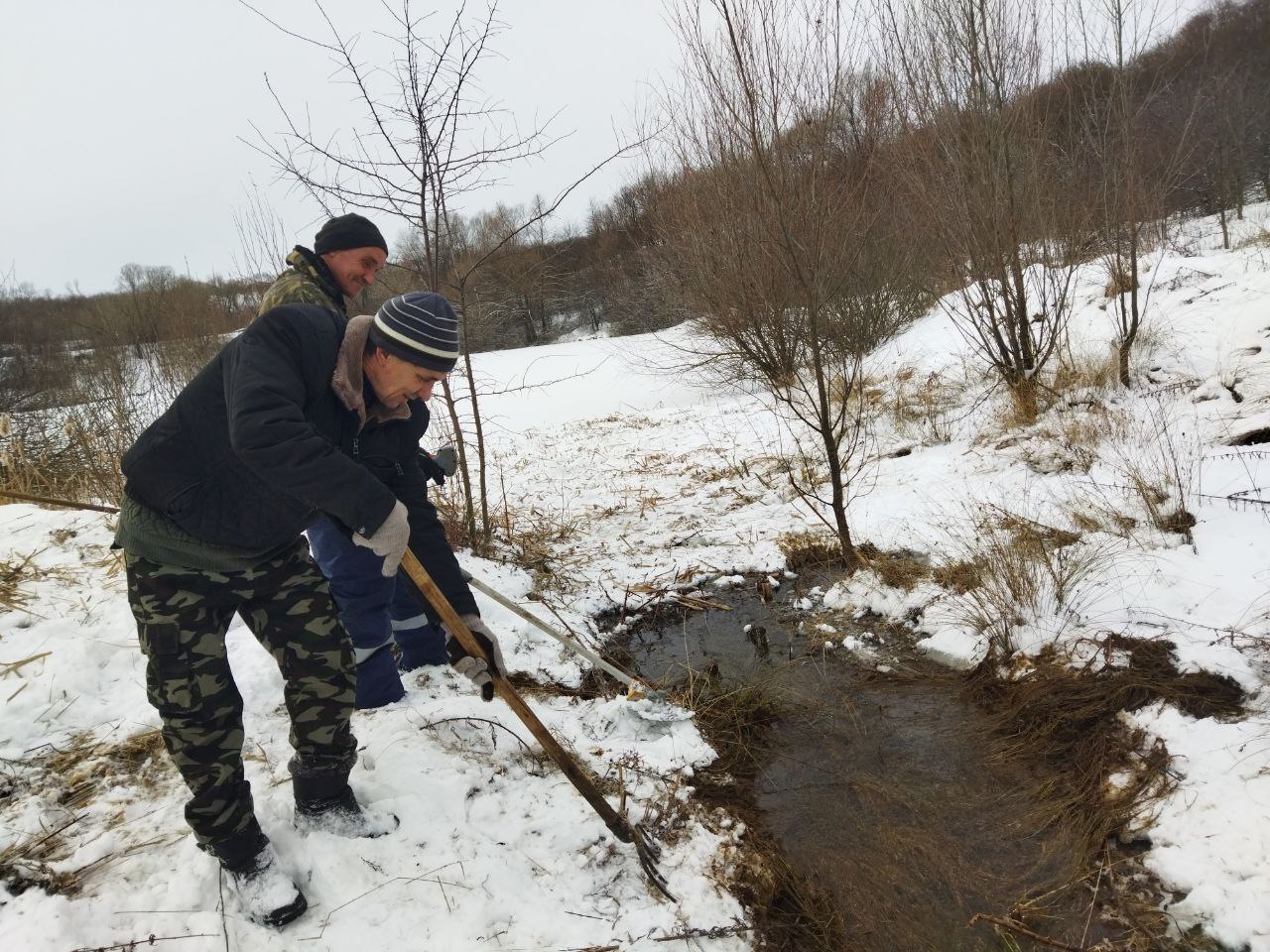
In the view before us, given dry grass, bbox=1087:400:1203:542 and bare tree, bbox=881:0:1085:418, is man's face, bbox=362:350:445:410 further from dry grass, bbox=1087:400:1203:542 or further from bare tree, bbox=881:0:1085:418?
bare tree, bbox=881:0:1085:418

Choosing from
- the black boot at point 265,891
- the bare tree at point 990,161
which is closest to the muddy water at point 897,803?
the black boot at point 265,891

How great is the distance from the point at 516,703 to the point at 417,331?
45.7 inches

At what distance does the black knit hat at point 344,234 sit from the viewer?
123 inches

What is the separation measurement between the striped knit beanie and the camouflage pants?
71cm

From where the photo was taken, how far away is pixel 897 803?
2.50 meters

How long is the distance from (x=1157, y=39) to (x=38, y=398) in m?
13.1

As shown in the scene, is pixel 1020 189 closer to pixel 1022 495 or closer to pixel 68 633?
pixel 1022 495

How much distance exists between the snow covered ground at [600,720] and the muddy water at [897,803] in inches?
11.8

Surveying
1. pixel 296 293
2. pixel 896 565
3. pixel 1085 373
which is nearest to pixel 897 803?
pixel 896 565

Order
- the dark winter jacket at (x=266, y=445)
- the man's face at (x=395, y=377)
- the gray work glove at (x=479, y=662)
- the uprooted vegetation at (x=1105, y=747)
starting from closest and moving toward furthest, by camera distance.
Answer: the dark winter jacket at (x=266, y=445), the man's face at (x=395, y=377), the uprooted vegetation at (x=1105, y=747), the gray work glove at (x=479, y=662)

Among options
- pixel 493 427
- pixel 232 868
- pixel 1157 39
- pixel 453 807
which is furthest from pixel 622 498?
pixel 493 427

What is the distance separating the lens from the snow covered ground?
1.88 m

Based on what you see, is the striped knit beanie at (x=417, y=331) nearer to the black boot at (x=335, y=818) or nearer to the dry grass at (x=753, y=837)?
the black boot at (x=335, y=818)

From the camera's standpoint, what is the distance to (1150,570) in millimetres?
3127
